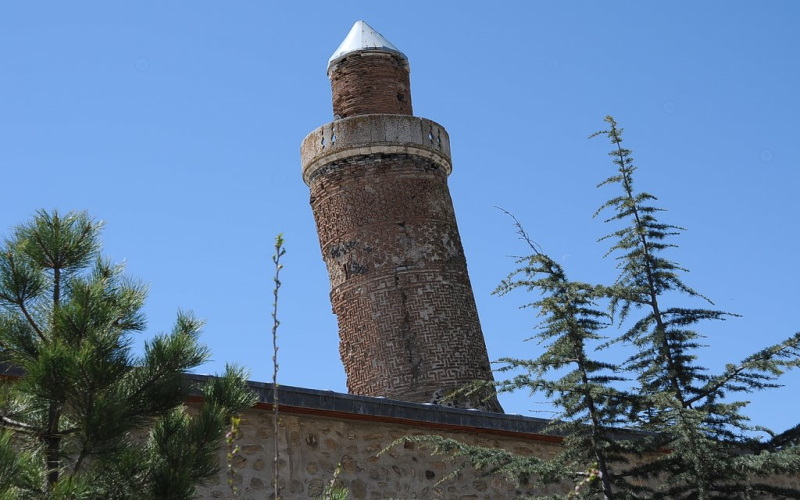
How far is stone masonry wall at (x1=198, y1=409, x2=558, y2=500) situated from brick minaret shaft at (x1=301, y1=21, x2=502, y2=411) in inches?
268

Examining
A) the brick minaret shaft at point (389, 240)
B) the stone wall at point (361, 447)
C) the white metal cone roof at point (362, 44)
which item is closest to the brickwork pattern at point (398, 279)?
the brick minaret shaft at point (389, 240)

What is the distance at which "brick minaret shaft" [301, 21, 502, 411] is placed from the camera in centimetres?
1678

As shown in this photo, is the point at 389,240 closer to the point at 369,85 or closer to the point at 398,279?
the point at 398,279

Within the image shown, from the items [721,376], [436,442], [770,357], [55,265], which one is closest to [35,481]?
[55,265]

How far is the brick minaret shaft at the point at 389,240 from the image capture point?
16.8 metres

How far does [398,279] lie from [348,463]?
848 cm

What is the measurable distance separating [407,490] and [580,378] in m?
1.61

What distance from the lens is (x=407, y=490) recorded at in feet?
29.9

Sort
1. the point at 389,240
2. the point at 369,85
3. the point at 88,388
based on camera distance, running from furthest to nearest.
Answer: the point at 369,85 < the point at 389,240 < the point at 88,388

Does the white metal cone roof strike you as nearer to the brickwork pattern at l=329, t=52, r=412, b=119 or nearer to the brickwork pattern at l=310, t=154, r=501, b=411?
the brickwork pattern at l=329, t=52, r=412, b=119

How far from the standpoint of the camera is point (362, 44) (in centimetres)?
1911

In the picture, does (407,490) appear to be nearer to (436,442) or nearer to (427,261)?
(436,442)

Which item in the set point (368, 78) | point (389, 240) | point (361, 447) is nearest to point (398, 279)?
point (389, 240)

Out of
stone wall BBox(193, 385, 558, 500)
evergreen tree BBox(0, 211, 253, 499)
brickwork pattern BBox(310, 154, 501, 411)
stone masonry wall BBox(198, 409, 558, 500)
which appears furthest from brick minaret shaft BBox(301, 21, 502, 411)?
evergreen tree BBox(0, 211, 253, 499)
